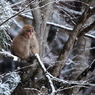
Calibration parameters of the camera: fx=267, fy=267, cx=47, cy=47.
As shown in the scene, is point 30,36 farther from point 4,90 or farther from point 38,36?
point 4,90

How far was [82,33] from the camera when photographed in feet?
13.9

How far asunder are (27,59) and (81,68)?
2282 millimetres

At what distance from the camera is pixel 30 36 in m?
4.39

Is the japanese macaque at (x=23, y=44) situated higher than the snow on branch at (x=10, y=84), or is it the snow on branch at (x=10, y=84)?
the japanese macaque at (x=23, y=44)

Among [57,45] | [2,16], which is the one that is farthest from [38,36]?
[57,45]

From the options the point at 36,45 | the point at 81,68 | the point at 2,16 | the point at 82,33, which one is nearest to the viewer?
the point at 2,16

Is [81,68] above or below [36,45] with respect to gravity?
below

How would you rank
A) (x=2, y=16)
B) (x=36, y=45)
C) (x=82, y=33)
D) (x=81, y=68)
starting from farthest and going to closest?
(x=81, y=68) < (x=36, y=45) < (x=82, y=33) < (x=2, y=16)

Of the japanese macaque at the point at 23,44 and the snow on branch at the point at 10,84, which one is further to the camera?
the japanese macaque at the point at 23,44

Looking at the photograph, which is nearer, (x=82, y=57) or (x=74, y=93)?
Result: (x=74, y=93)

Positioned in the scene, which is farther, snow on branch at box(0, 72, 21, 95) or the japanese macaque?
the japanese macaque

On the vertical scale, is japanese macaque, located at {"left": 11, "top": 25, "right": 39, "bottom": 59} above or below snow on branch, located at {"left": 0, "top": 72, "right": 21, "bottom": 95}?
above

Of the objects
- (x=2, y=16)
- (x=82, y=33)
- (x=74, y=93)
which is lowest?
(x=74, y=93)

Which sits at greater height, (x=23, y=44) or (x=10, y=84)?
(x=23, y=44)
